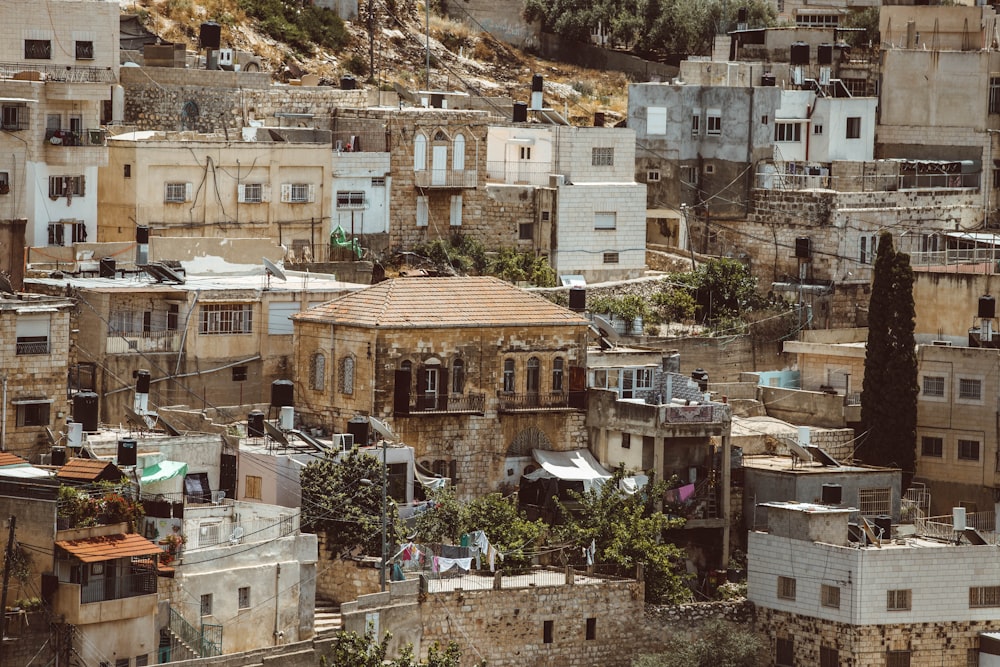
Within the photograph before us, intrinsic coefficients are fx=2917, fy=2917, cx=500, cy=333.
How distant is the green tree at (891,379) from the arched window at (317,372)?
45.9 ft

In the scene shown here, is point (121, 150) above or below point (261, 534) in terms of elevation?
above

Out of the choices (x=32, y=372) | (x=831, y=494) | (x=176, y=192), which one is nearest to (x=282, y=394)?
(x=32, y=372)

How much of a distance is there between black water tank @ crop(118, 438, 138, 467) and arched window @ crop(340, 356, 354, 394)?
812 centimetres

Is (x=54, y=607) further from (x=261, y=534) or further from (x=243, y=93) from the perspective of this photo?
(x=243, y=93)

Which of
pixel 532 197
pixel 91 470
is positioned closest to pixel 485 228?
pixel 532 197

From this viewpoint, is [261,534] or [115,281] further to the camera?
[115,281]

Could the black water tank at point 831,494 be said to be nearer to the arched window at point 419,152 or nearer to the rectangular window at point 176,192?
the arched window at point 419,152

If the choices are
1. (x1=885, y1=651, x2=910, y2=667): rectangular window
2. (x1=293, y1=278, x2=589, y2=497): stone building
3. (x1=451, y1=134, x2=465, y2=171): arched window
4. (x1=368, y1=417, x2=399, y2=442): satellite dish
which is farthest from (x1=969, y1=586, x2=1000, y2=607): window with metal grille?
(x1=451, y1=134, x2=465, y2=171): arched window

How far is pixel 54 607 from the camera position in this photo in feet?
181

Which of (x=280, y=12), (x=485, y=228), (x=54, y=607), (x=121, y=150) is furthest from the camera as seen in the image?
(x=280, y=12)

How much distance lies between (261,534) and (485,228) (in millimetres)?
23360

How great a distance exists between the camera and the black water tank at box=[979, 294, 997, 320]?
242 feet

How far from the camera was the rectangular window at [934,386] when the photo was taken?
72.6 m

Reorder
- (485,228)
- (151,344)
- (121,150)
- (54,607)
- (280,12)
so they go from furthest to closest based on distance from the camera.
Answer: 1. (280,12)
2. (485,228)
3. (121,150)
4. (151,344)
5. (54,607)
